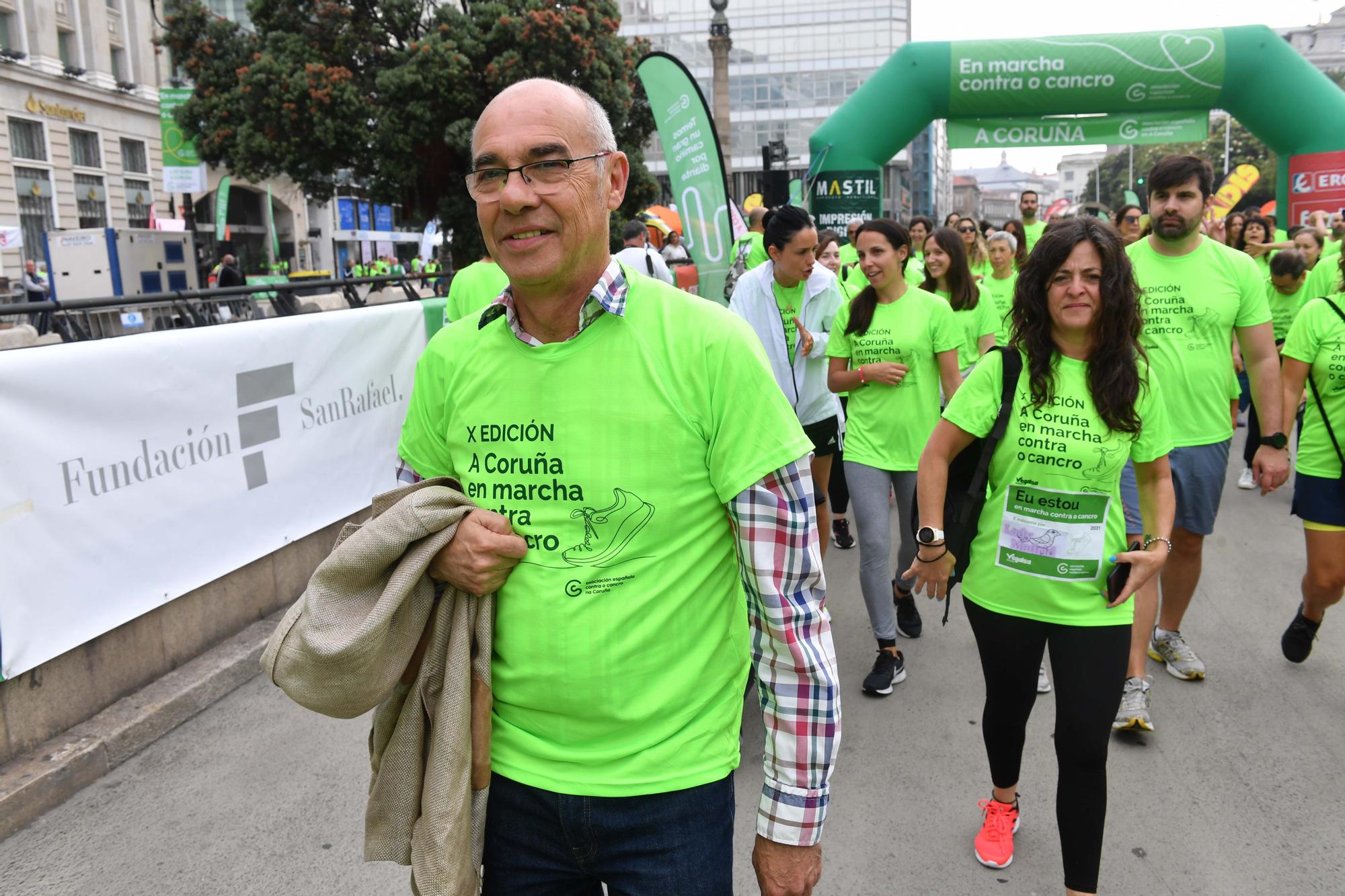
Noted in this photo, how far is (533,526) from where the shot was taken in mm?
1725

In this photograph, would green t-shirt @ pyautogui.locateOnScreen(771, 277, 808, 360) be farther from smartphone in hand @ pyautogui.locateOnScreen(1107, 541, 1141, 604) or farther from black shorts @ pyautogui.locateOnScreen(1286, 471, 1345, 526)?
smartphone in hand @ pyautogui.locateOnScreen(1107, 541, 1141, 604)

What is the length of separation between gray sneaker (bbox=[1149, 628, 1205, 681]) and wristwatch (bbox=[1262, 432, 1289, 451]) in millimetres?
1038

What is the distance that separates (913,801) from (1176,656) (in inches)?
74.0

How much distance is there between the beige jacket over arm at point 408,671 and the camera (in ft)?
5.41

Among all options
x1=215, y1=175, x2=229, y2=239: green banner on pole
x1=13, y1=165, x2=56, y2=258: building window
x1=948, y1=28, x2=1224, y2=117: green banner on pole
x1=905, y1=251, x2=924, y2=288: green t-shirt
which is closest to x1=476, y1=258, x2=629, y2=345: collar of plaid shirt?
x1=905, y1=251, x2=924, y2=288: green t-shirt

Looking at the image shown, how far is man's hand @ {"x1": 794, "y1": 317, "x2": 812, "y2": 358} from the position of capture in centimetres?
536

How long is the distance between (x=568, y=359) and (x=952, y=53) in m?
16.0

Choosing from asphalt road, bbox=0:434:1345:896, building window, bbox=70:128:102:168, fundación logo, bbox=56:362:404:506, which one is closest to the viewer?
asphalt road, bbox=0:434:1345:896

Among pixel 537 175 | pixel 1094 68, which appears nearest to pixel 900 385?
pixel 537 175

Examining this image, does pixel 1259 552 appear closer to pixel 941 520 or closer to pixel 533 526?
pixel 941 520

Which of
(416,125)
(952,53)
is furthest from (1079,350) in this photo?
(416,125)

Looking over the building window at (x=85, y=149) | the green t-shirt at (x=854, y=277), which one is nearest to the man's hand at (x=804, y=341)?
the green t-shirt at (x=854, y=277)

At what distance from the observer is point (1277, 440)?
4363 millimetres

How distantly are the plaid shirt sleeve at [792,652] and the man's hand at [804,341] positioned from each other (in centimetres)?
369
